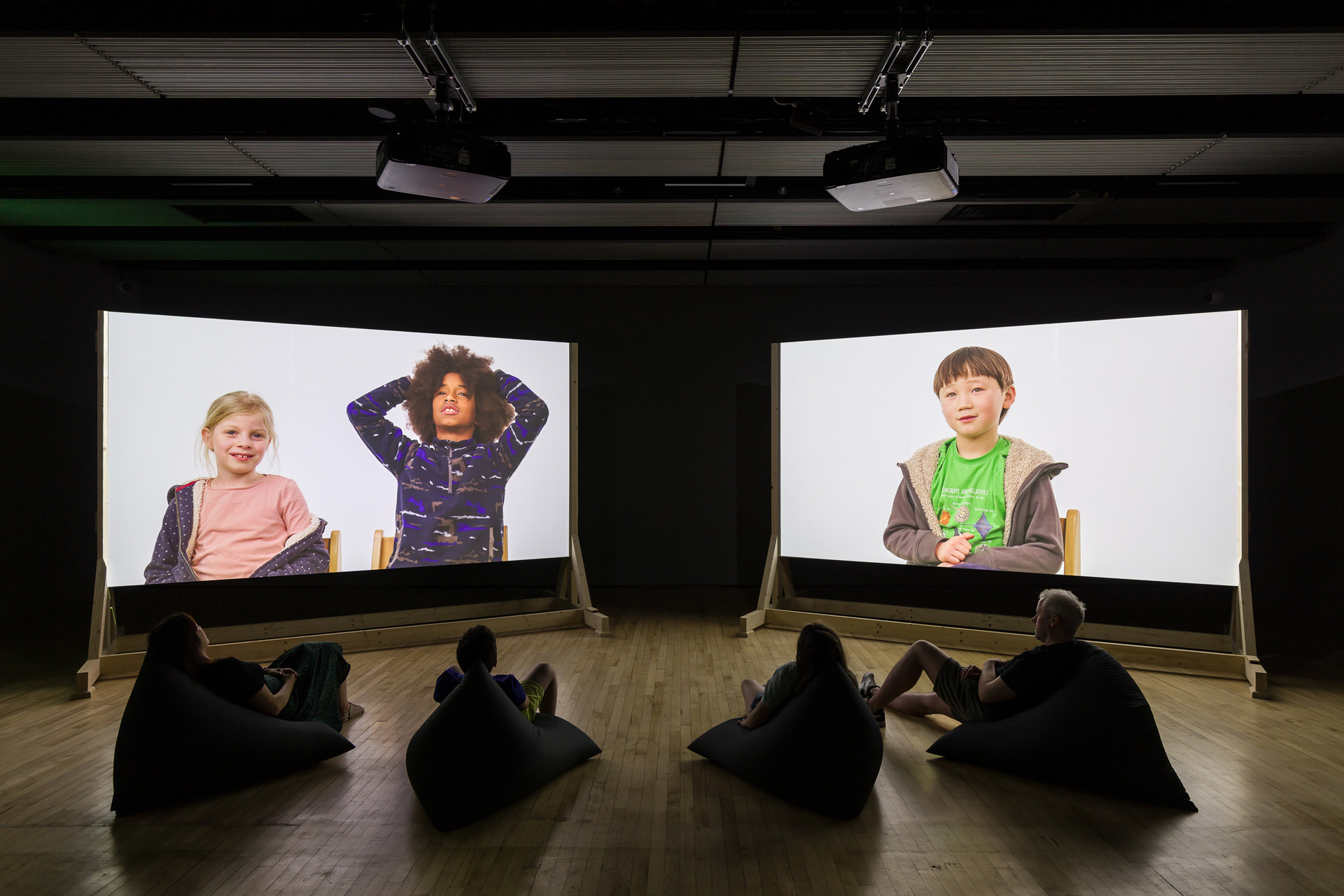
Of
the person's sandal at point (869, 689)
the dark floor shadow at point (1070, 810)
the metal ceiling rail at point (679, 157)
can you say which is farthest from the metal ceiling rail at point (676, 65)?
the dark floor shadow at point (1070, 810)

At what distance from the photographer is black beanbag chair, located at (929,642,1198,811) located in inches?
125

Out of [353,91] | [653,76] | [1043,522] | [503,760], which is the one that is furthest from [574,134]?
[1043,522]

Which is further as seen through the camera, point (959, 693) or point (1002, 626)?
point (1002, 626)

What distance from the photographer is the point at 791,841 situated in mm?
2857

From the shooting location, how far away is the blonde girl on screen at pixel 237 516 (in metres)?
5.21

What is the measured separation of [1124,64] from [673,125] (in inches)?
91.3

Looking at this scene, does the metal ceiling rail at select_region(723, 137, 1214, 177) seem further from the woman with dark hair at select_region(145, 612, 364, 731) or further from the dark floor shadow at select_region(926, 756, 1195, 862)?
the woman with dark hair at select_region(145, 612, 364, 731)

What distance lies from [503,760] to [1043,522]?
4.34 m

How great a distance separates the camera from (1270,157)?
4.84m

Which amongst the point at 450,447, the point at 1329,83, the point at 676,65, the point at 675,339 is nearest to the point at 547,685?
the point at 450,447

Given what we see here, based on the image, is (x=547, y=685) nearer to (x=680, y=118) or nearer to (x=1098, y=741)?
(x=1098, y=741)

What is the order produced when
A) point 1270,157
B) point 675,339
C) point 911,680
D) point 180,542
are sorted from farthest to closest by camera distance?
point 675,339 < point 180,542 < point 1270,157 < point 911,680

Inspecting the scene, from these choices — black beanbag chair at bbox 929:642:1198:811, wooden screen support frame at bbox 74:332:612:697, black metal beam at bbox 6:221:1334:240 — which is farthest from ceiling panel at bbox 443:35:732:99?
black beanbag chair at bbox 929:642:1198:811

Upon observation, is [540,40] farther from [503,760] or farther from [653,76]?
[503,760]
